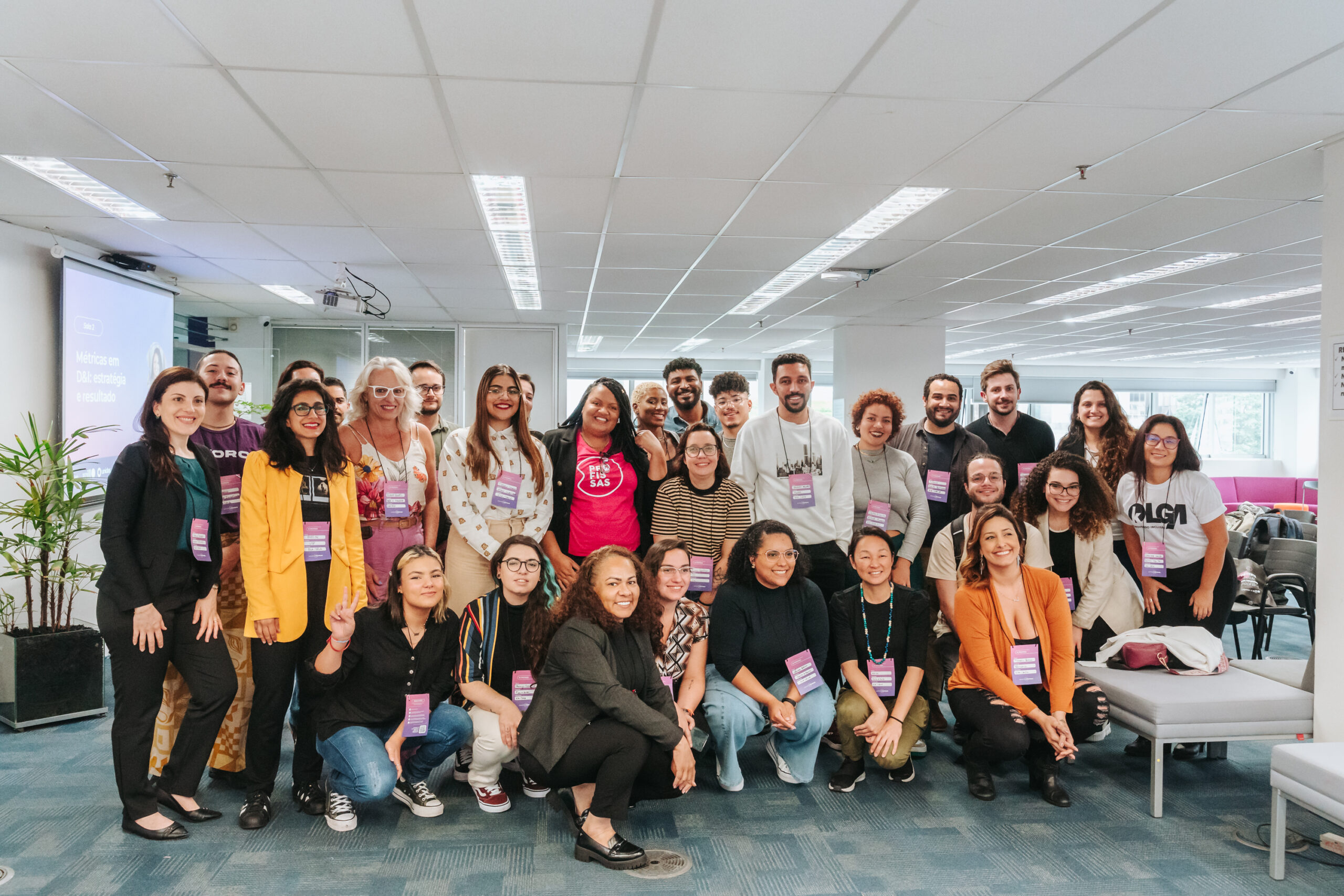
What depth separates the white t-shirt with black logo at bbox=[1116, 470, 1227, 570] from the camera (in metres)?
3.43

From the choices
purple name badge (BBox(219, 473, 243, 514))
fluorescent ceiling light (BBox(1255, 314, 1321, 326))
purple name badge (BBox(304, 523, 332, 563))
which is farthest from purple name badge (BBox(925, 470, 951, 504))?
fluorescent ceiling light (BBox(1255, 314, 1321, 326))

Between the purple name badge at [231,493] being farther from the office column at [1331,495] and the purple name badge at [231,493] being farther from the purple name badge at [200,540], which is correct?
the office column at [1331,495]

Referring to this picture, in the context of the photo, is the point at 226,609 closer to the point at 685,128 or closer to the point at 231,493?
the point at 231,493

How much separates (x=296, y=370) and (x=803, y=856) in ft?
8.94

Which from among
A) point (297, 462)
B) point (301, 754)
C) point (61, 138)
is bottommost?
point (301, 754)

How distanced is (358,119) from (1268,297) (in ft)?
26.0

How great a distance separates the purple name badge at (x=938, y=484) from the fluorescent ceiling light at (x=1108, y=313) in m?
5.18

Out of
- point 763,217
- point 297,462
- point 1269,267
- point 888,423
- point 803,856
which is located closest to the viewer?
point 803,856

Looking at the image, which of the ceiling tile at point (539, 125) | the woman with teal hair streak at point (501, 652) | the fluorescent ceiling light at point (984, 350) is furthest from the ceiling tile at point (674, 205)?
the fluorescent ceiling light at point (984, 350)

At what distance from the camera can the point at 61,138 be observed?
3344 millimetres

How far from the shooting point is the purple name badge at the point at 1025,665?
9.82 ft

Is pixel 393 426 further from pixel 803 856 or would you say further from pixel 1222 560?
pixel 1222 560

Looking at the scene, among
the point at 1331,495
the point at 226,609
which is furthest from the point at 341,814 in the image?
the point at 1331,495

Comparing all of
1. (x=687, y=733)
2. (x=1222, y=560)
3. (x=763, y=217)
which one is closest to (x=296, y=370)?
(x=687, y=733)
